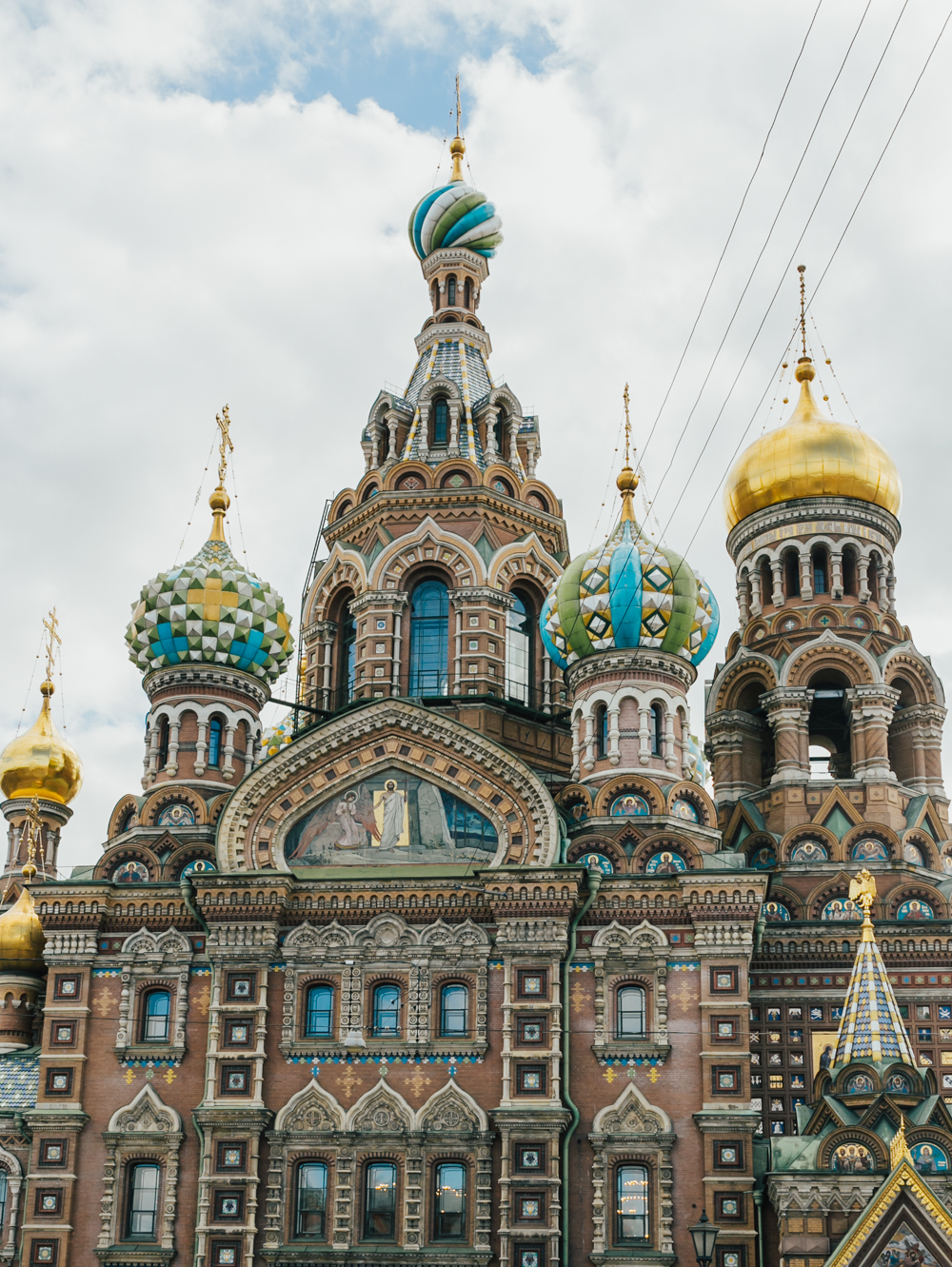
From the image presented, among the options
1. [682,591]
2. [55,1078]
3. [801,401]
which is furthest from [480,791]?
[801,401]

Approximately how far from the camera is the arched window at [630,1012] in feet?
78.4

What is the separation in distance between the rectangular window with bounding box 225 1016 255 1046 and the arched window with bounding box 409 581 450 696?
728 centimetres

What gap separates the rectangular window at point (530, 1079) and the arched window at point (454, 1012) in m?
0.97

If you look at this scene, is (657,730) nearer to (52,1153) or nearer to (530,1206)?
(530,1206)

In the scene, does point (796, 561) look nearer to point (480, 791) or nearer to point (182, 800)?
point (480, 791)

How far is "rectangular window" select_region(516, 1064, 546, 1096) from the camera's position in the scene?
23.3 m

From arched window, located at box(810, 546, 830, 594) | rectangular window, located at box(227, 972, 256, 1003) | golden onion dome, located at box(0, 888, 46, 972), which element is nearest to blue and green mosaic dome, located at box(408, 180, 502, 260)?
arched window, located at box(810, 546, 830, 594)

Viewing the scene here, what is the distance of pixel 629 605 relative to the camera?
27.2 metres

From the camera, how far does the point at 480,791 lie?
25.4 metres

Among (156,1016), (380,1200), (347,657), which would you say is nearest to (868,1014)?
(380,1200)

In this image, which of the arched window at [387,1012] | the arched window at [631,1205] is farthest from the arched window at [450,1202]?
the arched window at [631,1205]

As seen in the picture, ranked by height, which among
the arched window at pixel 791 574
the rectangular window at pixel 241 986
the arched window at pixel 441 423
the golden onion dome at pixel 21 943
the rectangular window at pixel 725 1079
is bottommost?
the rectangular window at pixel 725 1079

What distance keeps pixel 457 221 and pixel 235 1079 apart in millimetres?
17890

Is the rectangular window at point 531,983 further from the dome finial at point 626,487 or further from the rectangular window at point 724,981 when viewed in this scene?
the dome finial at point 626,487
